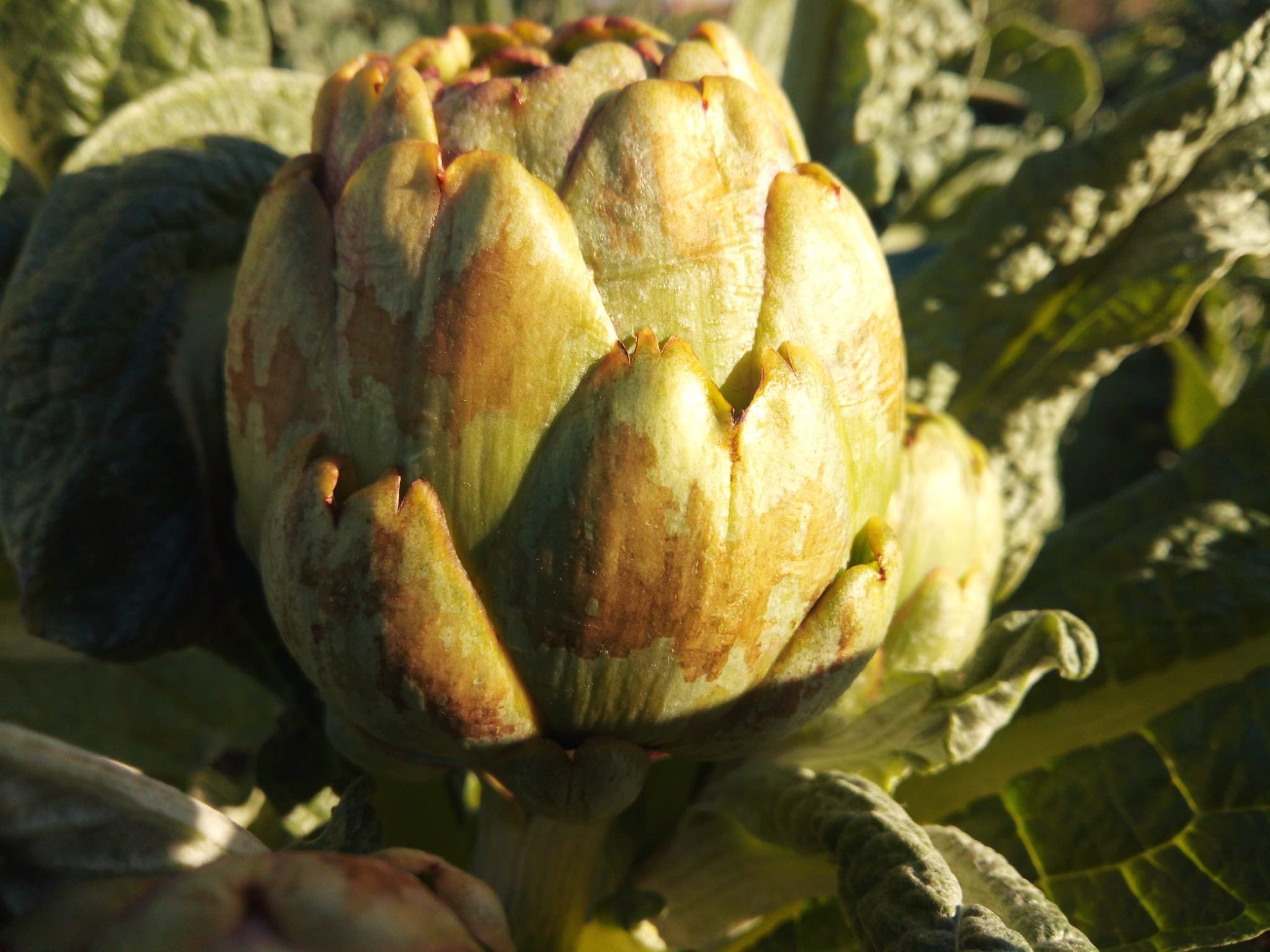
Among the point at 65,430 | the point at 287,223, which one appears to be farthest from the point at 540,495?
the point at 65,430

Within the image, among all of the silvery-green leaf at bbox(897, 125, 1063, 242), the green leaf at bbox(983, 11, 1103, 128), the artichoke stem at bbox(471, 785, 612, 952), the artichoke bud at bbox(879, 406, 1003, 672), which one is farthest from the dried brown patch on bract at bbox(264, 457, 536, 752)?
the green leaf at bbox(983, 11, 1103, 128)

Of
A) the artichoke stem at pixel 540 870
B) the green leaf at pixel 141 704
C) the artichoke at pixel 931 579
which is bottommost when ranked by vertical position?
the green leaf at pixel 141 704

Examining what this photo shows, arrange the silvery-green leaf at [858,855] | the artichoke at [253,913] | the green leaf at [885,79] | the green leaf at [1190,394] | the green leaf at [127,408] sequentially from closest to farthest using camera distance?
the artichoke at [253,913], the silvery-green leaf at [858,855], the green leaf at [127,408], the green leaf at [885,79], the green leaf at [1190,394]

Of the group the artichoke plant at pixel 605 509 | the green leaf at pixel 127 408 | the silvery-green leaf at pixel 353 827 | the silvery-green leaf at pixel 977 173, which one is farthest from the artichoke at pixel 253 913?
the silvery-green leaf at pixel 977 173

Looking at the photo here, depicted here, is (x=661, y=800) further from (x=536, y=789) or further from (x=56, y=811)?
(x=56, y=811)

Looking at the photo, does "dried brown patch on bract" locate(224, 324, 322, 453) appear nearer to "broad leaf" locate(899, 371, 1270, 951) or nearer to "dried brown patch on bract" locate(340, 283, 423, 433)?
"dried brown patch on bract" locate(340, 283, 423, 433)

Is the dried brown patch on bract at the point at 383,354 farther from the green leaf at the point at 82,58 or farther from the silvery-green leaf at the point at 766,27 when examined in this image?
the silvery-green leaf at the point at 766,27

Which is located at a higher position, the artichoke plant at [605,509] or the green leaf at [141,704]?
the artichoke plant at [605,509]
